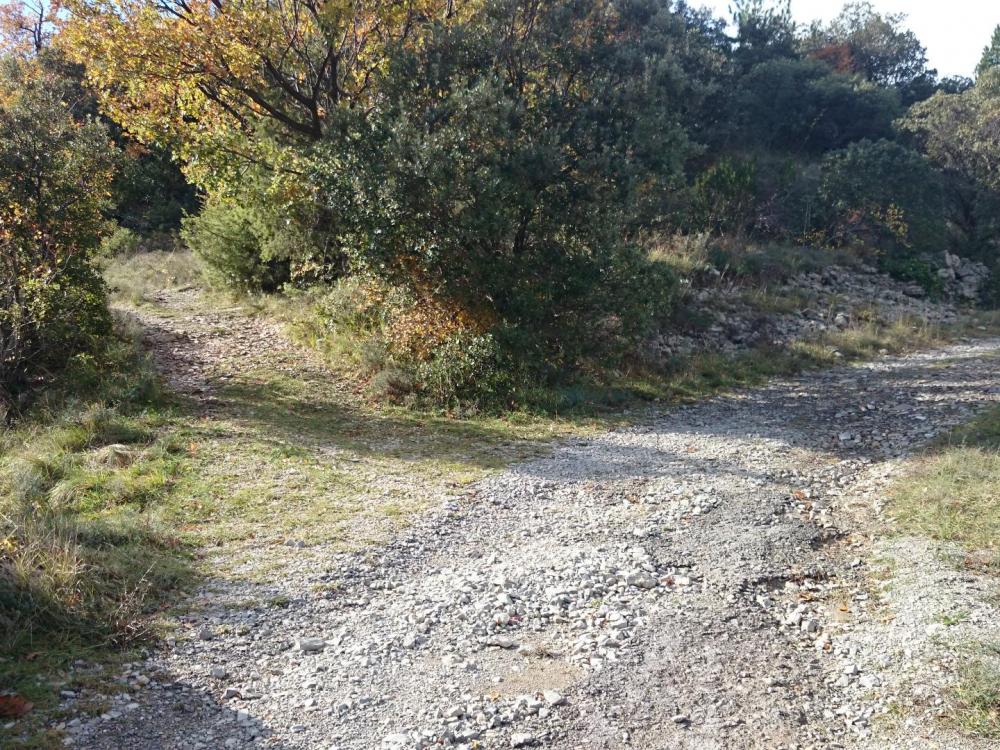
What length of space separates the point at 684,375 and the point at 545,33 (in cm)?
546

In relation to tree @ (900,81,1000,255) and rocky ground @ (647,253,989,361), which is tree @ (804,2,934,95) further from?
rocky ground @ (647,253,989,361)

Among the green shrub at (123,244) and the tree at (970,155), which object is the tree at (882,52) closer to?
the tree at (970,155)

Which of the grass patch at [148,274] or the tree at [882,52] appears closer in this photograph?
the grass patch at [148,274]

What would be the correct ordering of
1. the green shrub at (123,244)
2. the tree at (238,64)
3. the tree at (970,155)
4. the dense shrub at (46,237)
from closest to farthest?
1. the dense shrub at (46,237)
2. the tree at (238,64)
3. the green shrub at (123,244)
4. the tree at (970,155)

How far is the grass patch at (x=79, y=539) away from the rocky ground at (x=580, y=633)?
0.30 metres

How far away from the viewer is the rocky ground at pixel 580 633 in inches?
154

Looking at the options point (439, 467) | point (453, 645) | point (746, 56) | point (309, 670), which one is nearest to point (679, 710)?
point (453, 645)

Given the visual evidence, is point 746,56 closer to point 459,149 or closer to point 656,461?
point 459,149

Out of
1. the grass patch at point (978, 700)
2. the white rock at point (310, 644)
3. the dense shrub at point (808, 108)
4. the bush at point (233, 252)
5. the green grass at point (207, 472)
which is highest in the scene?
the dense shrub at point (808, 108)

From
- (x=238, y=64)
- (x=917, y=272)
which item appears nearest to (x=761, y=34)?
(x=917, y=272)

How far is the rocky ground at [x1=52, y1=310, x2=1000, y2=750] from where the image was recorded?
3.92m

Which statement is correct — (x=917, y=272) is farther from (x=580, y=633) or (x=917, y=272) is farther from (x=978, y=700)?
(x=580, y=633)

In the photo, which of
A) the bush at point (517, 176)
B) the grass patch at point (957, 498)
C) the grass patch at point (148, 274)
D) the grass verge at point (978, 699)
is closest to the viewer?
the grass verge at point (978, 699)

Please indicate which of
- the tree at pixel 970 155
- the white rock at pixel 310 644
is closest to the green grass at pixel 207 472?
the white rock at pixel 310 644
